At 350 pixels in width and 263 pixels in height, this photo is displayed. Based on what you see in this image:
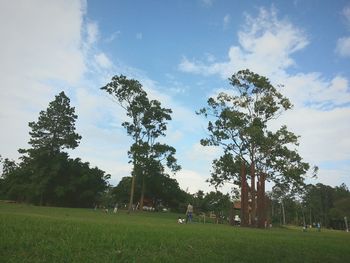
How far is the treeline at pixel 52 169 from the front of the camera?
6419 centimetres

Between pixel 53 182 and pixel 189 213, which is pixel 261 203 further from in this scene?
pixel 53 182

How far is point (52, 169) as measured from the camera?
64625 millimetres

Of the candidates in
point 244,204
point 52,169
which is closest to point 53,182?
point 52,169

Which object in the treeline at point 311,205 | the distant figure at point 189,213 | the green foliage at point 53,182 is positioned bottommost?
A: the distant figure at point 189,213

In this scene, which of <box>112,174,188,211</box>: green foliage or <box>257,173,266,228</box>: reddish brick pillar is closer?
<box>257,173,266,228</box>: reddish brick pillar

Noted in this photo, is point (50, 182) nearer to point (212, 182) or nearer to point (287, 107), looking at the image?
point (212, 182)

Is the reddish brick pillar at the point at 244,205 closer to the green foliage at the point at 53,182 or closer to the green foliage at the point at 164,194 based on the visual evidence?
the green foliage at the point at 53,182

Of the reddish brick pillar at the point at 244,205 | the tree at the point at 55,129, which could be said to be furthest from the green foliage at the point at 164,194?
the reddish brick pillar at the point at 244,205

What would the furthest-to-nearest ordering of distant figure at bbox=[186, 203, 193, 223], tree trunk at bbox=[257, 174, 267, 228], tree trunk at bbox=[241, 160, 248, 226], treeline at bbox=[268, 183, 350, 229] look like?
treeline at bbox=[268, 183, 350, 229]
tree trunk at bbox=[241, 160, 248, 226]
tree trunk at bbox=[257, 174, 267, 228]
distant figure at bbox=[186, 203, 193, 223]

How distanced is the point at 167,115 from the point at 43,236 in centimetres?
4951

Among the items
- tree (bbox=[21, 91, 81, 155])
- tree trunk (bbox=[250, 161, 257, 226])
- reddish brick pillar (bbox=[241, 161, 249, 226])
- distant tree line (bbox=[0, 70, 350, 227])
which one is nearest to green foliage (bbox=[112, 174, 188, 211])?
distant tree line (bbox=[0, 70, 350, 227])

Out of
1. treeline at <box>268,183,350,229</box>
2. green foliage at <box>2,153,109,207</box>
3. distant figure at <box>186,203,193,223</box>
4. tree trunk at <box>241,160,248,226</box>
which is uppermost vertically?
treeline at <box>268,183,350,229</box>

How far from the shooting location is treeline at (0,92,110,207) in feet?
211

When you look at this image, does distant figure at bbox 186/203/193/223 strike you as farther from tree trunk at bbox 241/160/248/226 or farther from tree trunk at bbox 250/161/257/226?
tree trunk at bbox 250/161/257/226
